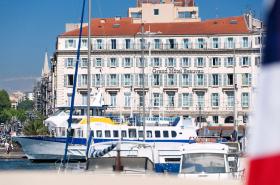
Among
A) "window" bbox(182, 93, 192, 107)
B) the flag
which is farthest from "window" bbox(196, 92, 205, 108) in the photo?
the flag

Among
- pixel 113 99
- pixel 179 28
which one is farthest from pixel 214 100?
pixel 113 99

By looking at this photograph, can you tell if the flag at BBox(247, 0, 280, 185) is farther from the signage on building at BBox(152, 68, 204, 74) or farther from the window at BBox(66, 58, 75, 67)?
the window at BBox(66, 58, 75, 67)

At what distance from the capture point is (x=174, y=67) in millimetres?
85375

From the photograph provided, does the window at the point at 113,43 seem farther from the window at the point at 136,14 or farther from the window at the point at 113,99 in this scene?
the window at the point at 136,14

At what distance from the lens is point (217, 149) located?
20.6 metres

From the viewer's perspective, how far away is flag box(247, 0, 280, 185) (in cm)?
196

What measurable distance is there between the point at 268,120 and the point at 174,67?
8351 cm

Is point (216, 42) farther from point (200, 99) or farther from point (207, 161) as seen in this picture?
point (207, 161)

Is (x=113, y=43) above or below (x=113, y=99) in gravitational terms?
above

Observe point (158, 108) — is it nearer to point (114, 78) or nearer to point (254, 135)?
point (114, 78)

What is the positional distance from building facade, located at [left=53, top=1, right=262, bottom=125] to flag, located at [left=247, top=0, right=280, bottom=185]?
8187cm

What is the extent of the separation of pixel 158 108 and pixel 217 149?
6355 cm

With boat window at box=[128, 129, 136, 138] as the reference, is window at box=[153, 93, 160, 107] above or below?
above

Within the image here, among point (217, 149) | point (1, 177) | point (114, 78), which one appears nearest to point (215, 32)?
point (114, 78)
